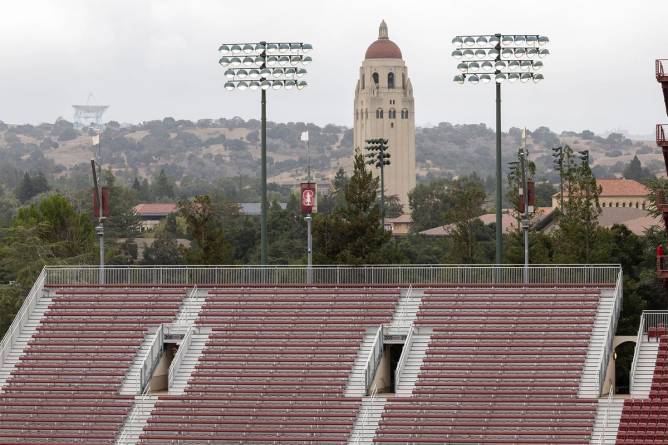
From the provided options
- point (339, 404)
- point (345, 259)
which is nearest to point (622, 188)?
point (345, 259)

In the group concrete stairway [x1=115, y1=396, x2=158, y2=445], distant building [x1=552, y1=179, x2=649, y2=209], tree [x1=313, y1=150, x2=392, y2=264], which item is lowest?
concrete stairway [x1=115, y1=396, x2=158, y2=445]

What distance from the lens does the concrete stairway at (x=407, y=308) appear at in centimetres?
5412

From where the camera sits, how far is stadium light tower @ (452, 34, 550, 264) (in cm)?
5706

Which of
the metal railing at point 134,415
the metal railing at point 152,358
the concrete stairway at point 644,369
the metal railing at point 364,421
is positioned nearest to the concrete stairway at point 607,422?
the concrete stairway at point 644,369

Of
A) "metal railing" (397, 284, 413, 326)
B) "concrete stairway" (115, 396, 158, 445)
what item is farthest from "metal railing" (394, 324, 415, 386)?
"concrete stairway" (115, 396, 158, 445)

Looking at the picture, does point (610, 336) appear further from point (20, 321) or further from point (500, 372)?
point (20, 321)

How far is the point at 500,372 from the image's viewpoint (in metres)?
51.1

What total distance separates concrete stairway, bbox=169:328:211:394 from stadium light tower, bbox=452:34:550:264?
36.4 feet

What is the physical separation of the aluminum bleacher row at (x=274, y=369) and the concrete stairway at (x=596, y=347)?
7.04 meters

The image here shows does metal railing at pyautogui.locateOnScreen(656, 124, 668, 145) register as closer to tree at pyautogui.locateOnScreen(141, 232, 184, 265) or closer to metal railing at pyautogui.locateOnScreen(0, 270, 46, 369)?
metal railing at pyautogui.locateOnScreen(0, 270, 46, 369)

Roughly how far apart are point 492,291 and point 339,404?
7.42 m

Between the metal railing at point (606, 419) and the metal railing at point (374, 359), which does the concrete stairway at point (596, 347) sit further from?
the metal railing at point (374, 359)

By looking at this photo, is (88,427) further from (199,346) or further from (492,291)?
(492,291)

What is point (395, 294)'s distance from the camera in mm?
55531
